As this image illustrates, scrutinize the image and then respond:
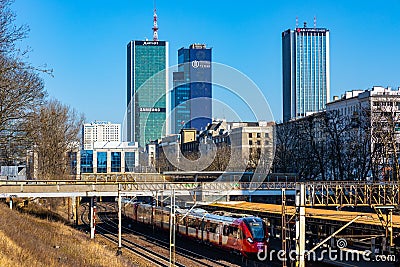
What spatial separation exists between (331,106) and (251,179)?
48.8 m

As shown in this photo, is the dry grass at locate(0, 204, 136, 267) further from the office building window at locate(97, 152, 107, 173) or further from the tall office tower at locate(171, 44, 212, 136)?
the office building window at locate(97, 152, 107, 173)

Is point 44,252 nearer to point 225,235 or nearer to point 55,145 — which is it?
point 225,235

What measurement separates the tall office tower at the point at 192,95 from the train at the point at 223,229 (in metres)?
73.5

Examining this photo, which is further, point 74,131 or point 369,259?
point 74,131

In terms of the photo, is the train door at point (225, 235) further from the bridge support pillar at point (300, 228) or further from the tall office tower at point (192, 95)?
the tall office tower at point (192, 95)

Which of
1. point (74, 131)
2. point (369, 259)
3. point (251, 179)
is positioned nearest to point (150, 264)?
point (369, 259)

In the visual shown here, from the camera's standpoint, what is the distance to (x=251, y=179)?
8269cm

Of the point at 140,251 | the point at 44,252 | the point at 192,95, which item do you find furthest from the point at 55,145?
the point at 192,95

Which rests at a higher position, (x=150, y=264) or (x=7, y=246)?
(x=7, y=246)

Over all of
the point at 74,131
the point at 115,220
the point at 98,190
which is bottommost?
the point at 115,220

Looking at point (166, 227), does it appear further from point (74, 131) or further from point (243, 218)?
point (74, 131)

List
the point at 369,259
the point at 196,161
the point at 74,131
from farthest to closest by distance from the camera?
the point at 196,161 < the point at 74,131 < the point at 369,259

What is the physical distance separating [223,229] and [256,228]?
360cm

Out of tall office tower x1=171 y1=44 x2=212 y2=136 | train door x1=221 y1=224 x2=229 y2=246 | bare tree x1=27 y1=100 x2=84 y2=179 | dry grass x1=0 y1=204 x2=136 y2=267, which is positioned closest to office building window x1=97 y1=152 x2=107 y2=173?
tall office tower x1=171 y1=44 x2=212 y2=136
